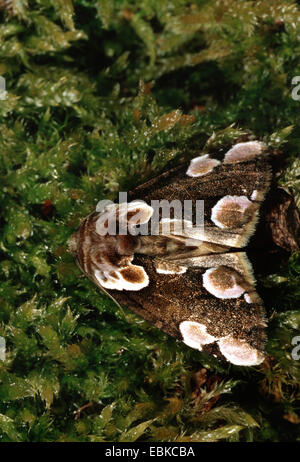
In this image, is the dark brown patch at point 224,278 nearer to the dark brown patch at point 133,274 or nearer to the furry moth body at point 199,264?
the furry moth body at point 199,264

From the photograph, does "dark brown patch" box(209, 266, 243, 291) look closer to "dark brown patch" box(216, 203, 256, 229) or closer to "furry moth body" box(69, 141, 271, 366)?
"furry moth body" box(69, 141, 271, 366)

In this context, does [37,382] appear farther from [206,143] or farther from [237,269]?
[206,143]

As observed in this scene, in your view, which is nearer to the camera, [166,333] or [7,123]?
[166,333]

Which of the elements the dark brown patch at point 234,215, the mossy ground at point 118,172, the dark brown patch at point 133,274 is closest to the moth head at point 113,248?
the dark brown patch at point 133,274

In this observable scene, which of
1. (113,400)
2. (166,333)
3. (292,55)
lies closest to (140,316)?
(166,333)

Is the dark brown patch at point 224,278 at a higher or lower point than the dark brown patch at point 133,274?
lower

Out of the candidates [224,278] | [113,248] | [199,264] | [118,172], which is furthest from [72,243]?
[224,278]
